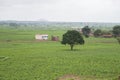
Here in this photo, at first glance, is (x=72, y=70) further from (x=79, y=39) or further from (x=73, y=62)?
(x=79, y=39)

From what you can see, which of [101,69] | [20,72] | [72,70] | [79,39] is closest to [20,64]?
Answer: [20,72]

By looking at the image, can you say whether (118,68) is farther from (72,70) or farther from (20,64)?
(20,64)

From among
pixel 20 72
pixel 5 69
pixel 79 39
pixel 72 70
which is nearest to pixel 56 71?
pixel 72 70

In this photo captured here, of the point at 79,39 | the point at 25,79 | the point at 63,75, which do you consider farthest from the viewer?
the point at 79,39

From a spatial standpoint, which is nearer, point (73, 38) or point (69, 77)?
point (69, 77)

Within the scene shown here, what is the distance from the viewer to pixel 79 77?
1159 inches

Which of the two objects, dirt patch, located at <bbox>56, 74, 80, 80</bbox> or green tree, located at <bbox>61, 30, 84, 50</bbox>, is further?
green tree, located at <bbox>61, 30, 84, 50</bbox>

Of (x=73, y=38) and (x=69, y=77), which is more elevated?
(x=73, y=38)

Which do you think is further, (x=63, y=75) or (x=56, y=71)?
(x=56, y=71)

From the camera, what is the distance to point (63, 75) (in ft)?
100

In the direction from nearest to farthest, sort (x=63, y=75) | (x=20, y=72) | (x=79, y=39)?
(x=63, y=75) < (x=20, y=72) < (x=79, y=39)

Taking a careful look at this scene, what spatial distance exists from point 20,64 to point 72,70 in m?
8.92

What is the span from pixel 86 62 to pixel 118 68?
643 cm

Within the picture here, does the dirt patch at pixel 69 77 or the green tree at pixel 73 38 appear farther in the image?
the green tree at pixel 73 38
